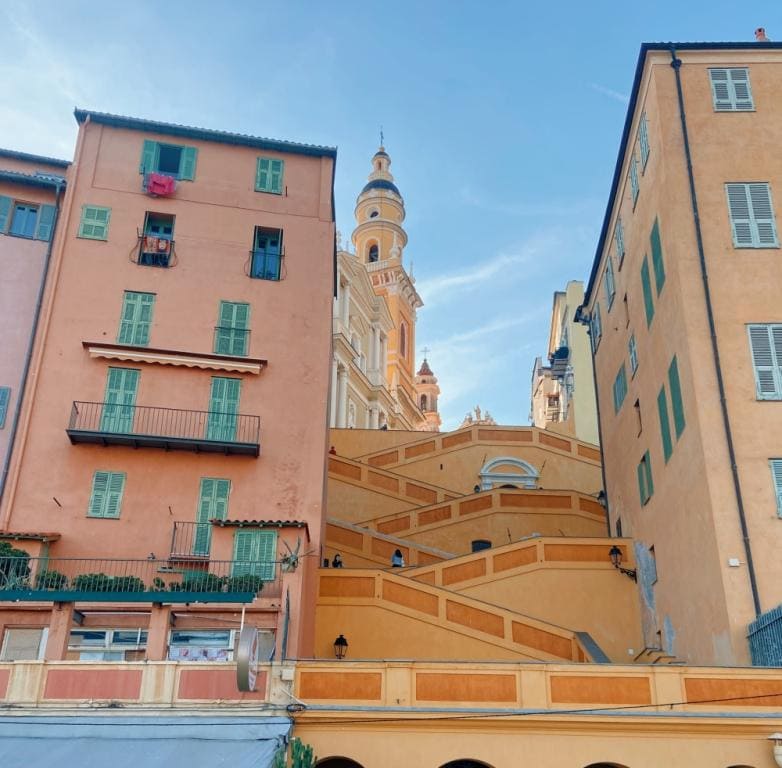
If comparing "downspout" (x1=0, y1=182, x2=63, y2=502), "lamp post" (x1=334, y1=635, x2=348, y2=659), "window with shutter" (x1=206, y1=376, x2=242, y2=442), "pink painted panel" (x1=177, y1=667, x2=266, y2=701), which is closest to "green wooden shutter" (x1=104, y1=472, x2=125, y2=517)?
"window with shutter" (x1=206, y1=376, x2=242, y2=442)

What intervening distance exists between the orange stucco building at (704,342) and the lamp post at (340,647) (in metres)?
7.36

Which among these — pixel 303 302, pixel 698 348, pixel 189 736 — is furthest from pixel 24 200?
pixel 698 348

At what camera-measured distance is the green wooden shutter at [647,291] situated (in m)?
22.5

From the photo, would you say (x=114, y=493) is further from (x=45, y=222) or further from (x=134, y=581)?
(x=45, y=222)

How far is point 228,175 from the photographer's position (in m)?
26.6

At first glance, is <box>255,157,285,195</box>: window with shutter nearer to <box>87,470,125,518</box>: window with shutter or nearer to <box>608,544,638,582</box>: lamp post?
<box>87,470,125,518</box>: window with shutter

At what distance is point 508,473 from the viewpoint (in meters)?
36.2

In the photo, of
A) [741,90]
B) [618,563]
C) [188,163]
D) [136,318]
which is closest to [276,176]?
[188,163]

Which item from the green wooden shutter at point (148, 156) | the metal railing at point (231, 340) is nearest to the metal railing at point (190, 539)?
the metal railing at point (231, 340)

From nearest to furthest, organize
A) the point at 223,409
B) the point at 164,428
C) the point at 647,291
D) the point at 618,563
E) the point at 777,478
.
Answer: the point at 777,478
the point at 647,291
the point at 164,428
the point at 223,409
the point at 618,563

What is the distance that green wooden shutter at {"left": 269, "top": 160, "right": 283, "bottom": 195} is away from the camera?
87.8ft

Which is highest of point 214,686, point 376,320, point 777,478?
point 376,320

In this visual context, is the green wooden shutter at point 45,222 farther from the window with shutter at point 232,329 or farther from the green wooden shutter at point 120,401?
the window with shutter at point 232,329

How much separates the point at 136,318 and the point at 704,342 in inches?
553
